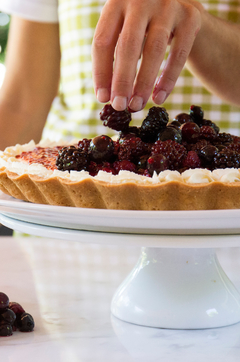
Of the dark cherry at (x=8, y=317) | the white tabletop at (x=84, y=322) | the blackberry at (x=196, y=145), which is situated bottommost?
the white tabletop at (x=84, y=322)

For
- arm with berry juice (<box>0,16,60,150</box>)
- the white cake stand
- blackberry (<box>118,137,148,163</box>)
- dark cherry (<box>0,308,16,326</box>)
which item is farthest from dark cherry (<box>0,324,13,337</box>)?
arm with berry juice (<box>0,16,60,150</box>)

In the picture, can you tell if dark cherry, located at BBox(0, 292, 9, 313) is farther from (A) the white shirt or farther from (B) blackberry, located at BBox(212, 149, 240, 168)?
(A) the white shirt

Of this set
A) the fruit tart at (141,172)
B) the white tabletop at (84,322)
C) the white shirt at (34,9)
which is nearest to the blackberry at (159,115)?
the fruit tart at (141,172)

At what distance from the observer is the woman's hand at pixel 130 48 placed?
92cm

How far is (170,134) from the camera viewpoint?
1016mm

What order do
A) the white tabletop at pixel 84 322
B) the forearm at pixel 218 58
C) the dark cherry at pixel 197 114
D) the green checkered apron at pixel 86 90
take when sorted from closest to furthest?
the white tabletop at pixel 84 322
the dark cherry at pixel 197 114
the forearm at pixel 218 58
the green checkered apron at pixel 86 90

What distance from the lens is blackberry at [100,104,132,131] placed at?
1.07m

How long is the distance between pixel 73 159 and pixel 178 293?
1.22ft

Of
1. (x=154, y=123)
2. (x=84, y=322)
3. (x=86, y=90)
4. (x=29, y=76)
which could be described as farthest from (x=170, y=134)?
(x=29, y=76)

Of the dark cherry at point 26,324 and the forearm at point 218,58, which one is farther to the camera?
the forearm at point 218,58

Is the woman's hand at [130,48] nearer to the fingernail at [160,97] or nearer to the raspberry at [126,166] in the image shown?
the fingernail at [160,97]

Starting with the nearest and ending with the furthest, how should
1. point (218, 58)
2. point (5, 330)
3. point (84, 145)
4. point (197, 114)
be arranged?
point (5, 330), point (84, 145), point (197, 114), point (218, 58)

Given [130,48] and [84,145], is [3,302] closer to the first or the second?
[84,145]

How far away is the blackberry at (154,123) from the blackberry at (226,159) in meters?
0.15
